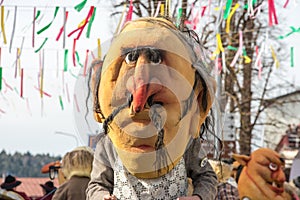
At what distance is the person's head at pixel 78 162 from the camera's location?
5.33 m

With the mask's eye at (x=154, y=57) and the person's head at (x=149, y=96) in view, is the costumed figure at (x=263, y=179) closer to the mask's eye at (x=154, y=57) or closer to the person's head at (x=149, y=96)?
the person's head at (x=149, y=96)

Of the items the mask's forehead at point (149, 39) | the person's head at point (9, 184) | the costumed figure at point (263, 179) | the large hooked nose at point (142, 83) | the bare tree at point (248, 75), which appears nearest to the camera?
the large hooked nose at point (142, 83)

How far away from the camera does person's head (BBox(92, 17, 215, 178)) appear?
2.83 m

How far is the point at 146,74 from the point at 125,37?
25 centimetres

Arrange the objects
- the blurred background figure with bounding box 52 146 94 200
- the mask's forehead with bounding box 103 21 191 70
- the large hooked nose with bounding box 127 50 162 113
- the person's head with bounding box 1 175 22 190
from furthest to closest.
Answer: the person's head with bounding box 1 175 22 190 < the blurred background figure with bounding box 52 146 94 200 < the mask's forehead with bounding box 103 21 191 70 < the large hooked nose with bounding box 127 50 162 113

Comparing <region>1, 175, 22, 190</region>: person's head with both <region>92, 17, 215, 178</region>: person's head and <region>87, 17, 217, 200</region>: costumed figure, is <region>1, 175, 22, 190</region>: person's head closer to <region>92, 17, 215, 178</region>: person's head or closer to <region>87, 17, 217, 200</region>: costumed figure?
<region>87, 17, 217, 200</region>: costumed figure

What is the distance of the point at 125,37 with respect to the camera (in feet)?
9.77

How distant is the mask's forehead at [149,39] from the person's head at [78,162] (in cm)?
244

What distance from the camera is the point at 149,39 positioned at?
292cm

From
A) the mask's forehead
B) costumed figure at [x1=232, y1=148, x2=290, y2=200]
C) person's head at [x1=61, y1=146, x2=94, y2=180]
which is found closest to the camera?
the mask's forehead

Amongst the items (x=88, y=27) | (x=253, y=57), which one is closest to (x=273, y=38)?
(x=253, y=57)

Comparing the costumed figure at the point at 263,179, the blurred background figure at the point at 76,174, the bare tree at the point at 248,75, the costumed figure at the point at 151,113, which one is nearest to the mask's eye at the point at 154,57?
the costumed figure at the point at 151,113

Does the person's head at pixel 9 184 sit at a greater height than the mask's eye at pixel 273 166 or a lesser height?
lesser

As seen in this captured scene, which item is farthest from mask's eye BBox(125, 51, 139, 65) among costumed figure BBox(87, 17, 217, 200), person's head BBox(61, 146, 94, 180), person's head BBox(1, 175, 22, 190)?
person's head BBox(1, 175, 22, 190)
